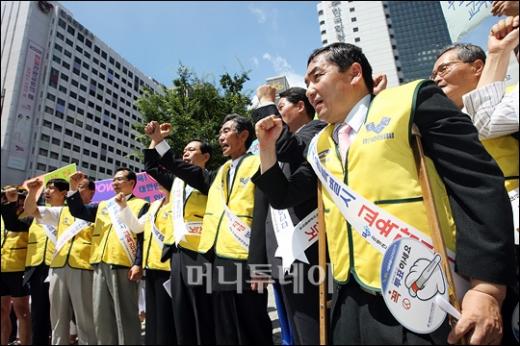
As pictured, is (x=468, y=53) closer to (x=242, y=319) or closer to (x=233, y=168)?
(x=233, y=168)

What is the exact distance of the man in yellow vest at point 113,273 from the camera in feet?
12.7

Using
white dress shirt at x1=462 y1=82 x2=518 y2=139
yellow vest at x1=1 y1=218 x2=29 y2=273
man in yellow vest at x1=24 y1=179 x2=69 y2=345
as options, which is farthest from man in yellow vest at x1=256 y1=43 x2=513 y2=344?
yellow vest at x1=1 y1=218 x2=29 y2=273

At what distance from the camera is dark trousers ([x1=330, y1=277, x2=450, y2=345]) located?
3.67ft

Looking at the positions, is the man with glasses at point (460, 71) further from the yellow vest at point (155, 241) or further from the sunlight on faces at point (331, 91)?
the yellow vest at point (155, 241)

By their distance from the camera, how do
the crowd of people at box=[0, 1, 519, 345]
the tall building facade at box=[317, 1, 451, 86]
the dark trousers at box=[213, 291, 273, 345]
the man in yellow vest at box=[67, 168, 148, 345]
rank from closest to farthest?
the crowd of people at box=[0, 1, 519, 345] < the dark trousers at box=[213, 291, 273, 345] < the man in yellow vest at box=[67, 168, 148, 345] < the tall building facade at box=[317, 1, 451, 86]

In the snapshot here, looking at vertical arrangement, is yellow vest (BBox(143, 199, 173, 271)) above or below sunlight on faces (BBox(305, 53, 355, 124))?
below

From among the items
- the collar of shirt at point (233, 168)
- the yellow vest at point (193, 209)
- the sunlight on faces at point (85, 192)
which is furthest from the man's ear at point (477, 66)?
the sunlight on faces at point (85, 192)

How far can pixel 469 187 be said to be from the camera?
1109mm

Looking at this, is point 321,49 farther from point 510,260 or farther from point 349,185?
point 510,260

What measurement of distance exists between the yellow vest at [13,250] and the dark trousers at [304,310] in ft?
15.8

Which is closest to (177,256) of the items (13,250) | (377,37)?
(13,250)

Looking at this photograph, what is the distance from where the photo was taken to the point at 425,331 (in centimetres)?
108

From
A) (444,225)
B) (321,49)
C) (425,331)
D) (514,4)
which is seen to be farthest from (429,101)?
(425,331)

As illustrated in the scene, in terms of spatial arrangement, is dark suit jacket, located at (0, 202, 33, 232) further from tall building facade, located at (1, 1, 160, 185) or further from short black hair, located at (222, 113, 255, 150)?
tall building facade, located at (1, 1, 160, 185)
